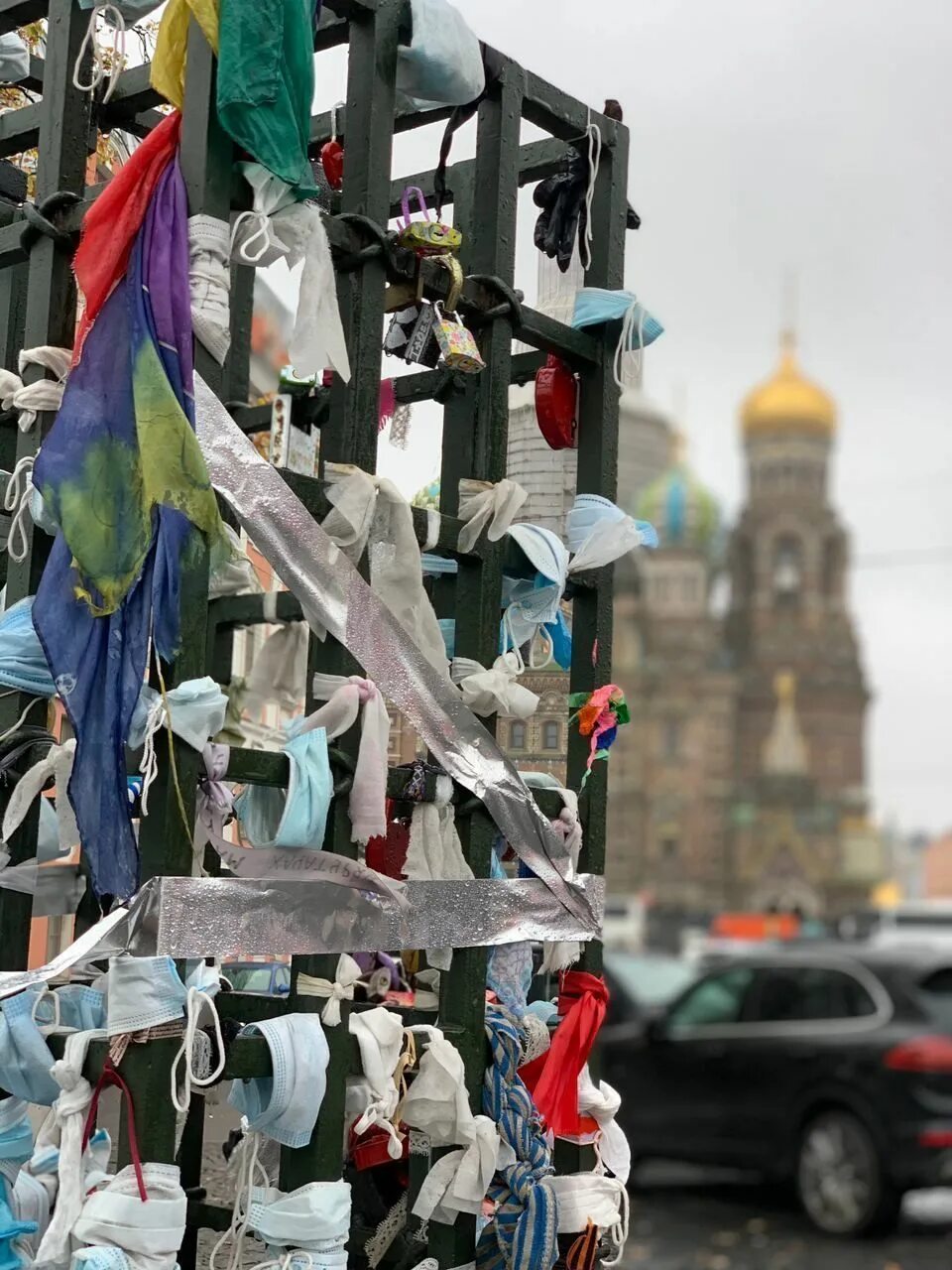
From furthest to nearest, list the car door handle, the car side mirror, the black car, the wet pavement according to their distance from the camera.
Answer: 1. the car side mirror
2. the car door handle
3. the black car
4. the wet pavement

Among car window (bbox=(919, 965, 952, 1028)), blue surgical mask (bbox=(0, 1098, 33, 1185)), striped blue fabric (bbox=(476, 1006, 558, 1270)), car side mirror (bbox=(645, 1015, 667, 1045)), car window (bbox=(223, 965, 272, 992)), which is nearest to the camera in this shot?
blue surgical mask (bbox=(0, 1098, 33, 1185))

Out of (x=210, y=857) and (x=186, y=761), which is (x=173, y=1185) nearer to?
(x=186, y=761)

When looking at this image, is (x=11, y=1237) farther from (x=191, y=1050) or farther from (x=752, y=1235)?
(x=752, y=1235)

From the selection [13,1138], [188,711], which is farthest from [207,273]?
[13,1138]

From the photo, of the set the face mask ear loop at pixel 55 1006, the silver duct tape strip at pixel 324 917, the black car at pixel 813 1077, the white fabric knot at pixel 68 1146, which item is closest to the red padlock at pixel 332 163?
the silver duct tape strip at pixel 324 917

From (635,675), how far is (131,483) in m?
66.5

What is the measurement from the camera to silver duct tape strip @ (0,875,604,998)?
2816 millimetres

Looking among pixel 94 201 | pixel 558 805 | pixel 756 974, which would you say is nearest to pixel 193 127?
pixel 94 201

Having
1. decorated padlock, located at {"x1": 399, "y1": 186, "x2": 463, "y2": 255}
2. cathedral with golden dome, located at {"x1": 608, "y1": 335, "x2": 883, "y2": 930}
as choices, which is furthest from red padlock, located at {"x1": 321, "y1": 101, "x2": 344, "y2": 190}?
cathedral with golden dome, located at {"x1": 608, "y1": 335, "x2": 883, "y2": 930}

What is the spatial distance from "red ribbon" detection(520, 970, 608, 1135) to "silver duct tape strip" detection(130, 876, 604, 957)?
0.49 ft

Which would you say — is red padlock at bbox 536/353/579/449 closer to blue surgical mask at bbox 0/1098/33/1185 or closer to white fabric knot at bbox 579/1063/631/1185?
white fabric knot at bbox 579/1063/631/1185

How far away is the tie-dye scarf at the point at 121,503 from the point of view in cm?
288

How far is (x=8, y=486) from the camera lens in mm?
3225

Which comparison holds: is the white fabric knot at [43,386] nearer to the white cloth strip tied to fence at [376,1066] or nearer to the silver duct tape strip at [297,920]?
the silver duct tape strip at [297,920]
